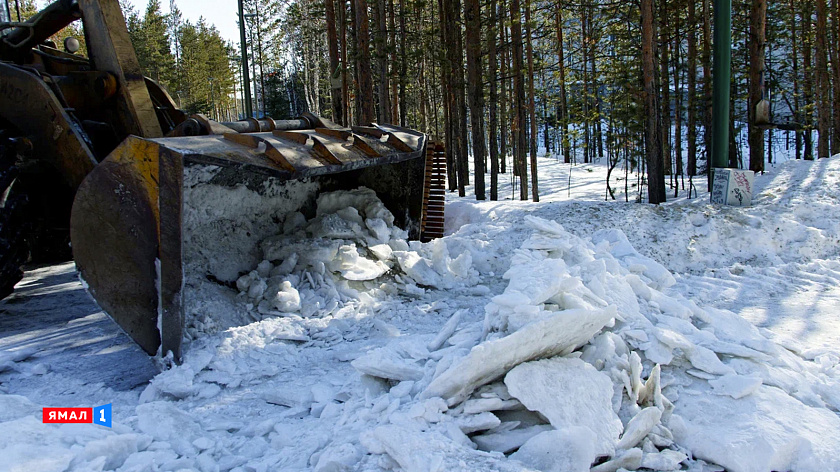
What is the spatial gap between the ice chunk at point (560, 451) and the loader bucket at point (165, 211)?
2230mm

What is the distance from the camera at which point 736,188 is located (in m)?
7.83

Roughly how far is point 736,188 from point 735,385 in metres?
5.74

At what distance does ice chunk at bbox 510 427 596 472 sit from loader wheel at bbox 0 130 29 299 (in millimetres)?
4183

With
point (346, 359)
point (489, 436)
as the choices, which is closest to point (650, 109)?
point (346, 359)

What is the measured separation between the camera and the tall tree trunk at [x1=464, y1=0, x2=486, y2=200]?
11.0m

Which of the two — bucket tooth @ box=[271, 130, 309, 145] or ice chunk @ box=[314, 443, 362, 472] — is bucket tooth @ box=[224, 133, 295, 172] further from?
ice chunk @ box=[314, 443, 362, 472]

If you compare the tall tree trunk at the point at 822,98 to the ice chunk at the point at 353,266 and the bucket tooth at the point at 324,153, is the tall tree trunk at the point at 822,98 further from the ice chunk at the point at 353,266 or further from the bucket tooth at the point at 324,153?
the bucket tooth at the point at 324,153

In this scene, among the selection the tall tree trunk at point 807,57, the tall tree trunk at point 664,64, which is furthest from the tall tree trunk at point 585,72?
the tall tree trunk at point 807,57

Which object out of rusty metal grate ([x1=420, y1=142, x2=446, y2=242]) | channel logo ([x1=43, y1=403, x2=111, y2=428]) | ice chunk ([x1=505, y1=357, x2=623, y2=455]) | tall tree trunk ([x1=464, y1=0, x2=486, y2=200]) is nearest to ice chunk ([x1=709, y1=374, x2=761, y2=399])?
ice chunk ([x1=505, y1=357, x2=623, y2=455])

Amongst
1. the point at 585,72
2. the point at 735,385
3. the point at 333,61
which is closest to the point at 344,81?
the point at 333,61

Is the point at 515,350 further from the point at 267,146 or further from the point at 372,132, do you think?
the point at 372,132

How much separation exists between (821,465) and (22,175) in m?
5.57

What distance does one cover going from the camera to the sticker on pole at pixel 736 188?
7812 mm

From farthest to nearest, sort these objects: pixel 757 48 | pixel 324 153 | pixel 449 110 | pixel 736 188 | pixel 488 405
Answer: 1. pixel 449 110
2. pixel 757 48
3. pixel 736 188
4. pixel 324 153
5. pixel 488 405
